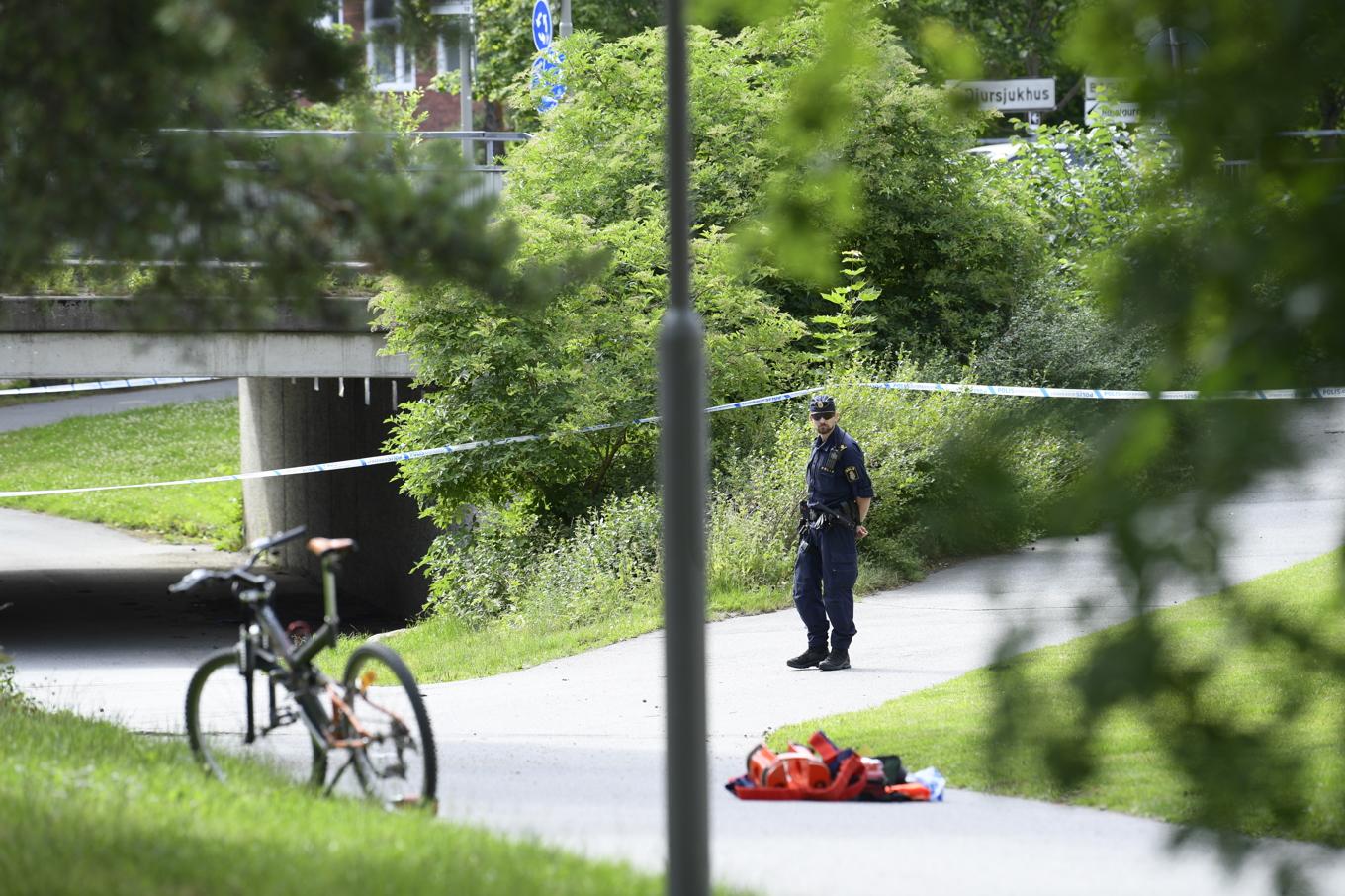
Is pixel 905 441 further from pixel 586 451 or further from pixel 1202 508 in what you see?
pixel 1202 508

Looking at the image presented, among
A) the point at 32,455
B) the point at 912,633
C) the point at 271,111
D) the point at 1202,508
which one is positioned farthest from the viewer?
the point at 32,455

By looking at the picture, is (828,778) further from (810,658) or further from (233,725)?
(810,658)

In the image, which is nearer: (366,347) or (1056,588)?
(1056,588)

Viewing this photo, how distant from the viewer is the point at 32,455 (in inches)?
1410

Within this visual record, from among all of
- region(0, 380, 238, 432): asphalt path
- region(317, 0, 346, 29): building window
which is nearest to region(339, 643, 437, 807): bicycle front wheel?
region(317, 0, 346, 29): building window

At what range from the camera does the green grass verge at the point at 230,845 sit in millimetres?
5430

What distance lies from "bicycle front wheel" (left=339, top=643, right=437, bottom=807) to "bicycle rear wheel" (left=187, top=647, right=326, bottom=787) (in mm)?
439

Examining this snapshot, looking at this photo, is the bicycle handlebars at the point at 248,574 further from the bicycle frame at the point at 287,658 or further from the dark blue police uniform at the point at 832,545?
the dark blue police uniform at the point at 832,545

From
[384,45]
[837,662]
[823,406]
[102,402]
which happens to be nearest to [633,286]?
[823,406]

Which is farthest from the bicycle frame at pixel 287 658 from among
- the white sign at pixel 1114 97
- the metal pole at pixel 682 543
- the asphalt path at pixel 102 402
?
the asphalt path at pixel 102 402

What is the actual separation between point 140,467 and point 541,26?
55.7 feet

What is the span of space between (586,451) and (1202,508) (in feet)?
41.7

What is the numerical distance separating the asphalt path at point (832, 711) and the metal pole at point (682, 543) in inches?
29.7


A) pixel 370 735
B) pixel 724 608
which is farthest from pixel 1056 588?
pixel 724 608
